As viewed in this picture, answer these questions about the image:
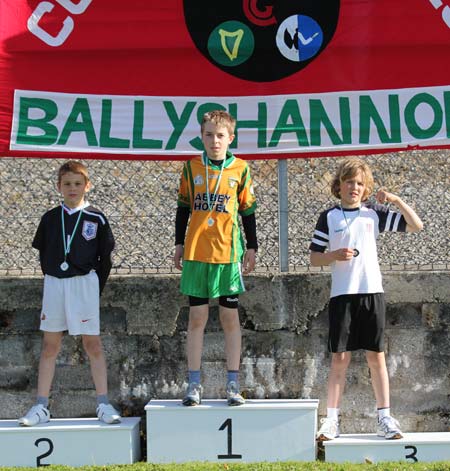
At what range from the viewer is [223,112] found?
5824 millimetres

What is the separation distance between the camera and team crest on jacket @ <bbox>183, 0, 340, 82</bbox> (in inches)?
249

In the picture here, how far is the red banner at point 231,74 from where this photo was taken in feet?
20.7

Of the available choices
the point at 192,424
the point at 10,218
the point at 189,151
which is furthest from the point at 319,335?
the point at 10,218

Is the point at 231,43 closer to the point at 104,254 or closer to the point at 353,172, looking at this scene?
the point at 353,172

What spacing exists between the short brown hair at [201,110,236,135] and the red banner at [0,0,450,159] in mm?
523

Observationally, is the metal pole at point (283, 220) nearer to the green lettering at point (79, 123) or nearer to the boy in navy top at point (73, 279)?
the boy in navy top at point (73, 279)

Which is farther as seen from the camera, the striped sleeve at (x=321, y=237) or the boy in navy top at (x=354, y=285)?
the striped sleeve at (x=321, y=237)

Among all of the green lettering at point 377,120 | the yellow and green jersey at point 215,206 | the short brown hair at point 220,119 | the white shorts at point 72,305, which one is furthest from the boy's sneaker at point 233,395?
the green lettering at point 377,120

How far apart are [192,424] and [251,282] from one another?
1.01m

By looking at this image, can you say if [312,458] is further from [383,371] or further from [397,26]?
[397,26]

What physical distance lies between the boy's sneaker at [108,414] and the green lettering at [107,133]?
68.0 inches

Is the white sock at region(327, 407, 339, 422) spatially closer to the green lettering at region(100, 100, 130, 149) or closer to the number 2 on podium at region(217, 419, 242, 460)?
the number 2 on podium at region(217, 419, 242, 460)

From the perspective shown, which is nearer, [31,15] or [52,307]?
[52,307]

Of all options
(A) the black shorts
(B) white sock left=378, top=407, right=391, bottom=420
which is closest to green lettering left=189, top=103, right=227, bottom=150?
(A) the black shorts
